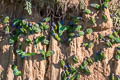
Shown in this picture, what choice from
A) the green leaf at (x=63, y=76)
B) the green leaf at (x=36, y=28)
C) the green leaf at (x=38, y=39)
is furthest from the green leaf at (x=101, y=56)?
the green leaf at (x=36, y=28)

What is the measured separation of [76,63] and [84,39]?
1.60 ft

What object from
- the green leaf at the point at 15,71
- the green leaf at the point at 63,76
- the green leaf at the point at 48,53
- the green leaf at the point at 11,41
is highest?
the green leaf at the point at 11,41

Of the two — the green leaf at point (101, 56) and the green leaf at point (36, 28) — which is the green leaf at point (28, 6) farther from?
the green leaf at point (101, 56)

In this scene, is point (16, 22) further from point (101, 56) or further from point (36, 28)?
point (101, 56)

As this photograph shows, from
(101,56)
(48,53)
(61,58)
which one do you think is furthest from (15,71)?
(101,56)

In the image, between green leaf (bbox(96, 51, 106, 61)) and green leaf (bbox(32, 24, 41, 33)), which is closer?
green leaf (bbox(96, 51, 106, 61))

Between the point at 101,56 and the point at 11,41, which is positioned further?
the point at 11,41

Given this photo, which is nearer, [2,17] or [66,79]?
[66,79]

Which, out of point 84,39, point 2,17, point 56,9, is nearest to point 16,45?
point 2,17

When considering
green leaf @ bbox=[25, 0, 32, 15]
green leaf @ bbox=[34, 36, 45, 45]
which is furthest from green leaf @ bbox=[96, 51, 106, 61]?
green leaf @ bbox=[25, 0, 32, 15]

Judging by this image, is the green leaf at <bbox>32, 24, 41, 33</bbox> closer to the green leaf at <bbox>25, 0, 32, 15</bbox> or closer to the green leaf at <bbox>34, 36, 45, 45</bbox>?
the green leaf at <bbox>34, 36, 45, 45</bbox>

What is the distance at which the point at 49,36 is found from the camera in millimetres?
4465

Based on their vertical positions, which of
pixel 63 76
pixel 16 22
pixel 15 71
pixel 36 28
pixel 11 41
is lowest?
pixel 63 76

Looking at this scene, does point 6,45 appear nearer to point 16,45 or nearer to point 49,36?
point 16,45
